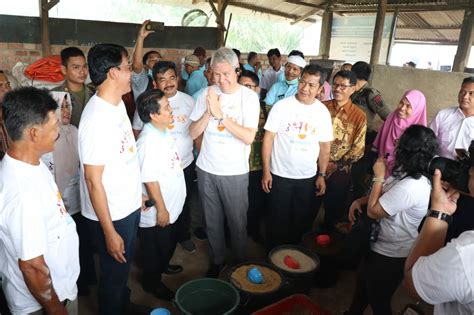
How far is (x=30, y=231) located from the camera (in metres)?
1.36

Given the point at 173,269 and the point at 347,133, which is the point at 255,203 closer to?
the point at 173,269

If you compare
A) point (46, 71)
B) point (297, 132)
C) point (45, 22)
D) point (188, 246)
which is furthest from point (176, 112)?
point (45, 22)

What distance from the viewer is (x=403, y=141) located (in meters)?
1.99

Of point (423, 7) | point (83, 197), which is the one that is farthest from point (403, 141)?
point (423, 7)

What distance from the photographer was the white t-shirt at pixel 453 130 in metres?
2.98

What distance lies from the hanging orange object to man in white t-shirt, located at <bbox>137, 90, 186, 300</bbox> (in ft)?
4.02

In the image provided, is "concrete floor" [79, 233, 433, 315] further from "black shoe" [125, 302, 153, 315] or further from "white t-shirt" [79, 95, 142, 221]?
"white t-shirt" [79, 95, 142, 221]

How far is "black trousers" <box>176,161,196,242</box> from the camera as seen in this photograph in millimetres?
3256

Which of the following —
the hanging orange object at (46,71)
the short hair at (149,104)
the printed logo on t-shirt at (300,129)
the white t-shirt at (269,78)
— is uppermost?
the white t-shirt at (269,78)

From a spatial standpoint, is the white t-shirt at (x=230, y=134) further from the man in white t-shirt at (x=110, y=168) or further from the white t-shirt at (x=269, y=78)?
the white t-shirt at (x=269, y=78)

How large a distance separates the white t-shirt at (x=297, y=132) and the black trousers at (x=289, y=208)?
103 millimetres

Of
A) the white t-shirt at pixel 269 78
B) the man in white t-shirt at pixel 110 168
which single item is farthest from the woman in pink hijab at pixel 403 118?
the white t-shirt at pixel 269 78

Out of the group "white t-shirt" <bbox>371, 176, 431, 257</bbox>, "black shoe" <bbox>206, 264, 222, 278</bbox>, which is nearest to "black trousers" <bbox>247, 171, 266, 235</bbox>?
"black shoe" <bbox>206, 264, 222, 278</bbox>

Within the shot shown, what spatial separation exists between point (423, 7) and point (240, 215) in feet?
21.3
